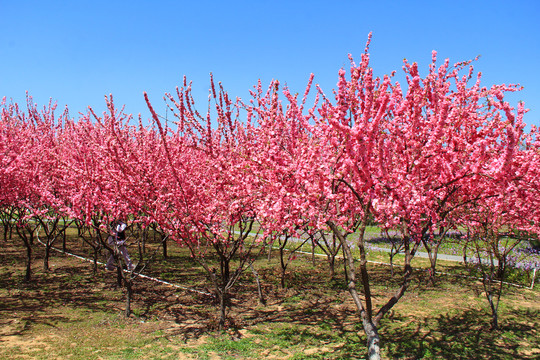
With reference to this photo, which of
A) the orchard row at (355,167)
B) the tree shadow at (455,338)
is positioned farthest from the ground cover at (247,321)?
the orchard row at (355,167)

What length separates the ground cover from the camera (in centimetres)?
642

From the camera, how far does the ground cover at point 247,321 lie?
6422 millimetres

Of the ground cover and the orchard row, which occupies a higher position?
the orchard row

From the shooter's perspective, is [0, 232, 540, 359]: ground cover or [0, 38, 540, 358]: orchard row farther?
[0, 232, 540, 359]: ground cover

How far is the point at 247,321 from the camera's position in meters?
7.94

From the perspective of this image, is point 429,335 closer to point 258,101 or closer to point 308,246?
point 258,101

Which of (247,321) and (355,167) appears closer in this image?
(355,167)

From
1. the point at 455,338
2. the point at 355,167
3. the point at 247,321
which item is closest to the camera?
the point at 355,167

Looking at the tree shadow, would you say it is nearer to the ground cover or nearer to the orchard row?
the ground cover

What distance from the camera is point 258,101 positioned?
732cm

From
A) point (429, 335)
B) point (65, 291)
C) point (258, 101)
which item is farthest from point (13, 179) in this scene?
point (429, 335)

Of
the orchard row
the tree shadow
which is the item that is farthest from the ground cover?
the orchard row

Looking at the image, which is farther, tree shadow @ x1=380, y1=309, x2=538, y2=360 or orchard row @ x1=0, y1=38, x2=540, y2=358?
tree shadow @ x1=380, y1=309, x2=538, y2=360

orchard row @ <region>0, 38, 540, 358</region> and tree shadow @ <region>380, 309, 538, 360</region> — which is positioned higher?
orchard row @ <region>0, 38, 540, 358</region>
